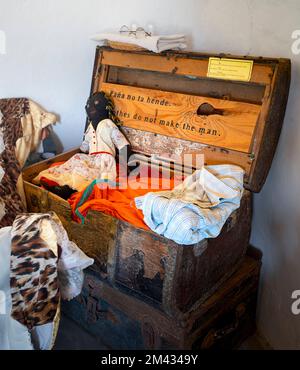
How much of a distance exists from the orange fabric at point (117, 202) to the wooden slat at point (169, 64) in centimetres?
45

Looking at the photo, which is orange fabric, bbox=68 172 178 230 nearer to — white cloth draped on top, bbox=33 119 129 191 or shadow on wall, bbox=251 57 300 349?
white cloth draped on top, bbox=33 119 129 191

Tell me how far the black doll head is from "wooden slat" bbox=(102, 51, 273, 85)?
17 centimetres

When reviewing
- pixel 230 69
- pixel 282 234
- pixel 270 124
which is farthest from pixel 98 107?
pixel 282 234

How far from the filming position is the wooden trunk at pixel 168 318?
1.24m

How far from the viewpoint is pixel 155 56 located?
5.09 ft

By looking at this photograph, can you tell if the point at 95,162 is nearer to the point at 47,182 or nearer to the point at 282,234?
the point at 47,182

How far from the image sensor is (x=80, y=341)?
1529 mm

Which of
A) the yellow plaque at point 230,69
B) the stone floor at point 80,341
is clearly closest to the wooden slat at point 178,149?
the yellow plaque at point 230,69

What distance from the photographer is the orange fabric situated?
49.0 inches

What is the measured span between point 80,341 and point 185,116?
1015mm

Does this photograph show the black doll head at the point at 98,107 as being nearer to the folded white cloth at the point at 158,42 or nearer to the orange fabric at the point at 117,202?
the folded white cloth at the point at 158,42
